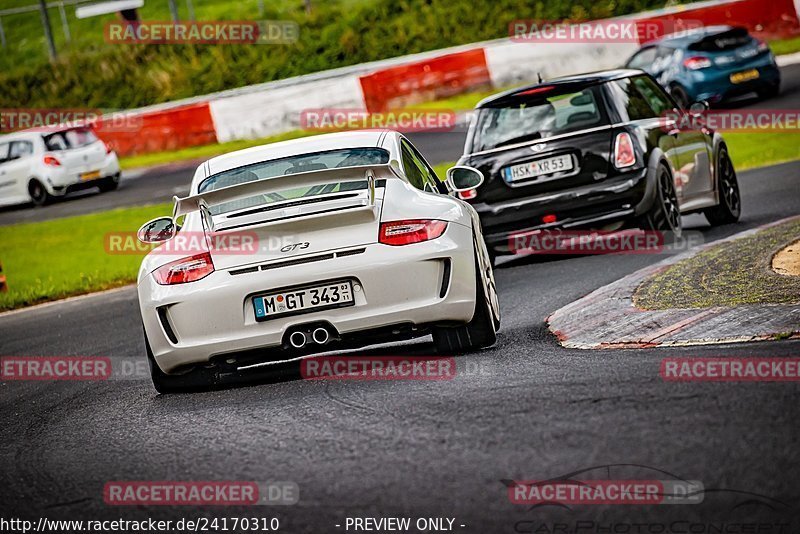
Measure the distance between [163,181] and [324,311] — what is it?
18.7 m

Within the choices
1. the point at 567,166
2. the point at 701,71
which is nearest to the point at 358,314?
the point at 567,166

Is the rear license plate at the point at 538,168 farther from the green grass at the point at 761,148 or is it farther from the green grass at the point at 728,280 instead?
the green grass at the point at 761,148

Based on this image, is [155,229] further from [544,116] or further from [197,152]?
[197,152]

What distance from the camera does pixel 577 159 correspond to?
11.3 metres

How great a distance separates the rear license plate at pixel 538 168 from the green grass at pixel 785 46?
18102 mm

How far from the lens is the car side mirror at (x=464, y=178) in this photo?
27.4 ft

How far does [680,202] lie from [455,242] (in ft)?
18.4

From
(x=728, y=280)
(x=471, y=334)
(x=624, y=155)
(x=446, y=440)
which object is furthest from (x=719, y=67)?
(x=446, y=440)

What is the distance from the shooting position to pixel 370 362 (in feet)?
24.7

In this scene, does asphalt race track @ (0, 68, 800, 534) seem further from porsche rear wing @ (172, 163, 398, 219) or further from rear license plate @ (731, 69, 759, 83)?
rear license plate @ (731, 69, 759, 83)

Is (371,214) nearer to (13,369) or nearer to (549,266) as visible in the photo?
(13,369)

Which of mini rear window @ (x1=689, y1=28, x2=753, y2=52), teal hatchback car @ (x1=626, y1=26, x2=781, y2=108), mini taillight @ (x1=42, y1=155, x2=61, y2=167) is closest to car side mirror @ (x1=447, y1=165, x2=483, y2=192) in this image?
teal hatchback car @ (x1=626, y1=26, x2=781, y2=108)

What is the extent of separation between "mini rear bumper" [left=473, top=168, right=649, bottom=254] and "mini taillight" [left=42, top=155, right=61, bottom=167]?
1673 centimetres

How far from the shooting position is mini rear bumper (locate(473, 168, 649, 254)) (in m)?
11.2
